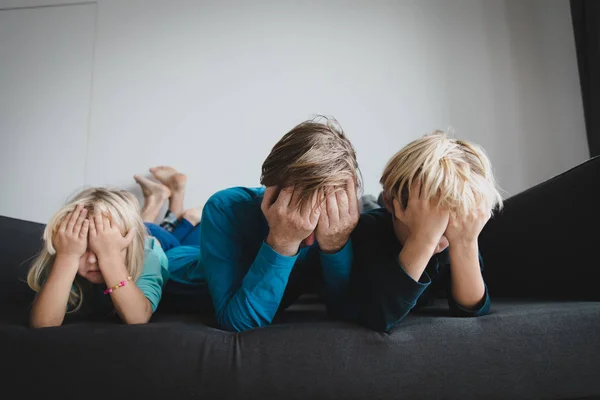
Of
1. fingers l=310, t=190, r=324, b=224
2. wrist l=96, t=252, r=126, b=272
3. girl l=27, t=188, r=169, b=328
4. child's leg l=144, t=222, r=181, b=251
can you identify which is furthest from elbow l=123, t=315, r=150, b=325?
child's leg l=144, t=222, r=181, b=251

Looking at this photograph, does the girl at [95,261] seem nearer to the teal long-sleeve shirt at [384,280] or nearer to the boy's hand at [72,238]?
the boy's hand at [72,238]

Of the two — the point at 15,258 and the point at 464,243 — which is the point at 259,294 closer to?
the point at 464,243

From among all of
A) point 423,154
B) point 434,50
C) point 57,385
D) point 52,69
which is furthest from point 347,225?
point 52,69

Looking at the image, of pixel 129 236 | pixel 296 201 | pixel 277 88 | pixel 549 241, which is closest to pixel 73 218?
pixel 129 236

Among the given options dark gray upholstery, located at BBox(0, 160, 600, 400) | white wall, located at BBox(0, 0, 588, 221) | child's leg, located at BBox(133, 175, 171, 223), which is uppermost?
white wall, located at BBox(0, 0, 588, 221)

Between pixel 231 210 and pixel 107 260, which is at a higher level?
pixel 231 210

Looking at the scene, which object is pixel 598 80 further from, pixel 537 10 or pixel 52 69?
pixel 52 69

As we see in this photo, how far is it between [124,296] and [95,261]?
0.39ft

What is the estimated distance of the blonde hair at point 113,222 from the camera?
1.03m

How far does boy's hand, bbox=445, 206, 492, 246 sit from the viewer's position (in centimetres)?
80

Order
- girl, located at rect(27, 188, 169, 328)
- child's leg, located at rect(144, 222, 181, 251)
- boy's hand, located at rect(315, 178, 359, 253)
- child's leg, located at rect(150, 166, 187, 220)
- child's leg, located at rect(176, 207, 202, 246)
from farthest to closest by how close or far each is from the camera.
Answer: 1. child's leg, located at rect(150, 166, 187, 220)
2. child's leg, located at rect(176, 207, 202, 246)
3. child's leg, located at rect(144, 222, 181, 251)
4. girl, located at rect(27, 188, 169, 328)
5. boy's hand, located at rect(315, 178, 359, 253)

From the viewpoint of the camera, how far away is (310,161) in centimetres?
81

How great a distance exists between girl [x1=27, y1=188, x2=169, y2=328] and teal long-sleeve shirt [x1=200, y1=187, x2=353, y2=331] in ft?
0.57

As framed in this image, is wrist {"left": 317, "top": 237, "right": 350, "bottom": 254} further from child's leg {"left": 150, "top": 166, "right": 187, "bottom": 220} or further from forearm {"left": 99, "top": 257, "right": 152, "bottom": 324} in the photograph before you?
child's leg {"left": 150, "top": 166, "right": 187, "bottom": 220}
